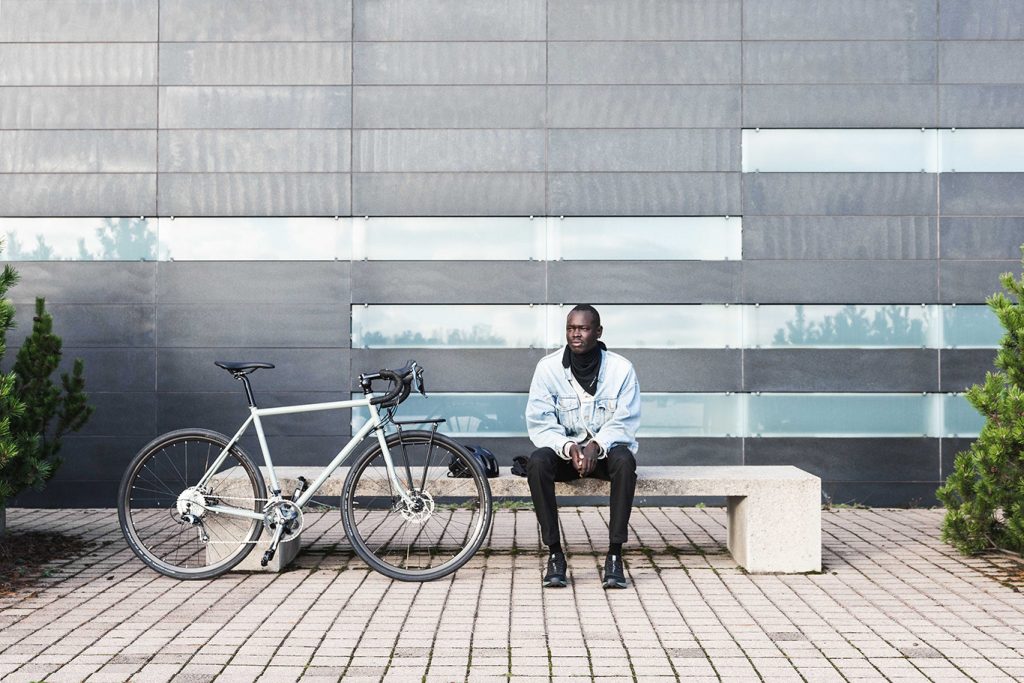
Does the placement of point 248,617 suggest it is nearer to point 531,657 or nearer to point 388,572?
point 388,572

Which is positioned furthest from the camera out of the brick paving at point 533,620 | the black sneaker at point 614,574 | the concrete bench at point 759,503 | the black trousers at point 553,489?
the concrete bench at point 759,503

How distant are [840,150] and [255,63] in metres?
5.07

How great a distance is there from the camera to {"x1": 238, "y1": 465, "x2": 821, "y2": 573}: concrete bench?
6.44 metres

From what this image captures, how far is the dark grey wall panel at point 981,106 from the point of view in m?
9.20

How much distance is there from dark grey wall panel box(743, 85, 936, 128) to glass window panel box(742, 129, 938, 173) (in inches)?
2.8

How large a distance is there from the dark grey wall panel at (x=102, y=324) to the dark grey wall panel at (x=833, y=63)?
5.55 metres

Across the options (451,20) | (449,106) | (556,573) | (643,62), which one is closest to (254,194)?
(449,106)

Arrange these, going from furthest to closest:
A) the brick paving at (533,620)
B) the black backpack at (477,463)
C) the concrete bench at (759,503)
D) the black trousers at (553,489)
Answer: the concrete bench at (759,503)
the black backpack at (477,463)
the black trousers at (553,489)
the brick paving at (533,620)

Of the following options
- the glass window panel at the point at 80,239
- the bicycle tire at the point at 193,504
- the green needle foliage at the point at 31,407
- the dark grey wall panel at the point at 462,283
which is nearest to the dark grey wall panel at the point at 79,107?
the glass window panel at the point at 80,239

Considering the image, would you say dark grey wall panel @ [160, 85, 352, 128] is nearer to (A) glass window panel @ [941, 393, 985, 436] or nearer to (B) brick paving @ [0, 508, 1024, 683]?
(B) brick paving @ [0, 508, 1024, 683]

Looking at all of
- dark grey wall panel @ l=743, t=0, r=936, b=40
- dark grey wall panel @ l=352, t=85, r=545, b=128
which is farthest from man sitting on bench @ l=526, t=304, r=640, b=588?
dark grey wall panel @ l=743, t=0, r=936, b=40

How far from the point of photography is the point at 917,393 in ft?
30.2

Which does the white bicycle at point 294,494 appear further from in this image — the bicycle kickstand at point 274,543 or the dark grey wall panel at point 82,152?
the dark grey wall panel at point 82,152

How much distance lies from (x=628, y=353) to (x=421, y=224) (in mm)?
2091
